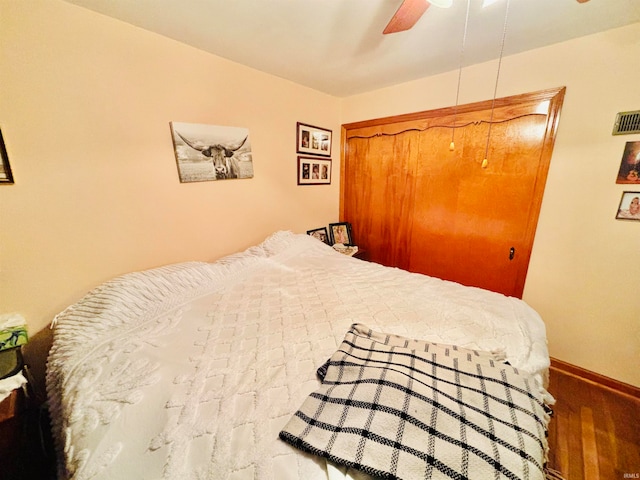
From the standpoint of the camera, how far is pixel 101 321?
1092 millimetres

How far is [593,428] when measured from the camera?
1398 millimetres

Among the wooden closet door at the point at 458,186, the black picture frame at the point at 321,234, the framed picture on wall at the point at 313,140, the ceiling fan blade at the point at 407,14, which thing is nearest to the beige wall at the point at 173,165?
the wooden closet door at the point at 458,186

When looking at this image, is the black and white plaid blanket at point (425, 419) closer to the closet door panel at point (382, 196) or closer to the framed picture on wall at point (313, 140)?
the closet door panel at point (382, 196)

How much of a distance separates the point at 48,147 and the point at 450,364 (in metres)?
2.09

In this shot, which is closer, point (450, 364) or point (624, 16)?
point (450, 364)

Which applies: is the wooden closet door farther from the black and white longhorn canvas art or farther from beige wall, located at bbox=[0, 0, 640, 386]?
the black and white longhorn canvas art

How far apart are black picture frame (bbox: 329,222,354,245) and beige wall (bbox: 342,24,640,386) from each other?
1.75 metres

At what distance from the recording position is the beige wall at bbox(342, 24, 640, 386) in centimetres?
146

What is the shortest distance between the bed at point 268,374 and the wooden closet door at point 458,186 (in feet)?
2.70

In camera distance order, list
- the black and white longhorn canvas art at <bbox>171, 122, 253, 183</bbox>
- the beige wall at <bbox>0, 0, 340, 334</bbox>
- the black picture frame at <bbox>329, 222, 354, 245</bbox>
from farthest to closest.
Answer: the black picture frame at <bbox>329, 222, 354, 245</bbox> → the black and white longhorn canvas art at <bbox>171, 122, 253, 183</bbox> → the beige wall at <bbox>0, 0, 340, 334</bbox>

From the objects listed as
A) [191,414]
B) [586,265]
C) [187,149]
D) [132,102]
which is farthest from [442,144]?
[191,414]

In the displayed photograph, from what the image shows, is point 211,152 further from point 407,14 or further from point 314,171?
point 407,14

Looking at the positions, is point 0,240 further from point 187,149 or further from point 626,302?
point 626,302

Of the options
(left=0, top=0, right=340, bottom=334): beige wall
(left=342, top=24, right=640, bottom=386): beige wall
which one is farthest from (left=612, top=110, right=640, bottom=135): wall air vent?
(left=0, top=0, right=340, bottom=334): beige wall
